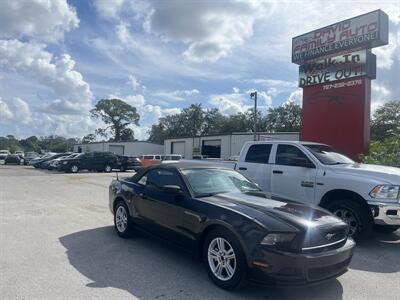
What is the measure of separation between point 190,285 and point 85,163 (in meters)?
27.0

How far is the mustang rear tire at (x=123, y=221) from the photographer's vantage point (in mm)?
6332

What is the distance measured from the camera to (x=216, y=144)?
44.3 metres

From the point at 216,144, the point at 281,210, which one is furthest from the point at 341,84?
the point at 216,144

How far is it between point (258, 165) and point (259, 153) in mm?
324

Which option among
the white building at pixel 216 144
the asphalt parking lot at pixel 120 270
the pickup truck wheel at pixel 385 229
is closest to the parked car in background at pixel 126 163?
the white building at pixel 216 144

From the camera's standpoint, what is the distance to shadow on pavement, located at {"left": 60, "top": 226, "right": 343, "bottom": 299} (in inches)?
161

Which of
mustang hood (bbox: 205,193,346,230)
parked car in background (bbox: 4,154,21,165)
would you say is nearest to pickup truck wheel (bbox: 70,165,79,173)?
parked car in background (bbox: 4,154,21,165)

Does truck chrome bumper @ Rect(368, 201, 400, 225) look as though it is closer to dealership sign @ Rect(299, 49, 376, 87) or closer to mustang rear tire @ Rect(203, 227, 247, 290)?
mustang rear tire @ Rect(203, 227, 247, 290)

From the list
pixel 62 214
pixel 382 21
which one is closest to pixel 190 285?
pixel 62 214

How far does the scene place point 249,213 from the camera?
13.8ft

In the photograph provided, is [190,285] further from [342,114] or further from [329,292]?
[342,114]

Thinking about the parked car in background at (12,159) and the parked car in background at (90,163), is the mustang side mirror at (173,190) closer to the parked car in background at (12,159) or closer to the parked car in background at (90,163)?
the parked car in background at (90,163)

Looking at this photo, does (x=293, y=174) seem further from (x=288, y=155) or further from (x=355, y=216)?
(x=355, y=216)

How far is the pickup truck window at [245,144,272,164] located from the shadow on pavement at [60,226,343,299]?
3341 millimetres
